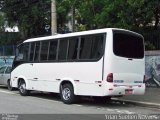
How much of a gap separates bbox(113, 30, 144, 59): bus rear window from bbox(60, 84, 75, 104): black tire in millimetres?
2493

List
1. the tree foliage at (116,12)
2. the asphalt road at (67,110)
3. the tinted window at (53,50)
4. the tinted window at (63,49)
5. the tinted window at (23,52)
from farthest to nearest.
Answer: the tree foliage at (116,12) → the tinted window at (23,52) → the tinted window at (53,50) → the tinted window at (63,49) → the asphalt road at (67,110)

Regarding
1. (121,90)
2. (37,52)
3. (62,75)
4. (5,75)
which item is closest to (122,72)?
(121,90)

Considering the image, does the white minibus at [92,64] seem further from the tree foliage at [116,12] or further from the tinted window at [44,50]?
the tree foliage at [116,12]

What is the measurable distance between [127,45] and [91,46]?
1.37 meters

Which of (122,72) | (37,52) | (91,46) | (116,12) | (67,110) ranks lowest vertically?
(67,110)

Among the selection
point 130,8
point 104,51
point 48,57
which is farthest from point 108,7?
point 104,51

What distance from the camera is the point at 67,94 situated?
52.2ft

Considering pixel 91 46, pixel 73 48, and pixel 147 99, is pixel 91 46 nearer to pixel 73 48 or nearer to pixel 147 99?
pixel 73 48

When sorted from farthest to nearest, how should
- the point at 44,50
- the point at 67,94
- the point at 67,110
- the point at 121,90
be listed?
the point at 44,50, the point at 67,94, the point at 121,90, the point at 67,110

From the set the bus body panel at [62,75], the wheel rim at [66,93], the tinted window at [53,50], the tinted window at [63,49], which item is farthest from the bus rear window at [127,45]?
the tinted window at [53,50]

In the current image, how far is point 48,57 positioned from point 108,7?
630 centimetres

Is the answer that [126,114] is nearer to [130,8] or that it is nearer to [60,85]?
[60,85]

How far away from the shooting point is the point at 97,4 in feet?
76.8

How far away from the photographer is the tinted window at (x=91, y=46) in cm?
1455
